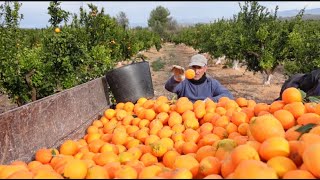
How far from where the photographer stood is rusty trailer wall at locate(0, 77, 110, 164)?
2516mm

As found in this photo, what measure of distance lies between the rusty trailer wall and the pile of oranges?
0.48 ft

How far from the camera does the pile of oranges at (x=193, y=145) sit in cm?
160

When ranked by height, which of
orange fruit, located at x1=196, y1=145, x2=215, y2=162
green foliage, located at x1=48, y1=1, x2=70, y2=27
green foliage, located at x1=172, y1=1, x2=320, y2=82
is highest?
green foliage, located at x1=48, y1=1, x2=70, y2=27

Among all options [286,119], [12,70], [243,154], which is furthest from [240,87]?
[243,154]

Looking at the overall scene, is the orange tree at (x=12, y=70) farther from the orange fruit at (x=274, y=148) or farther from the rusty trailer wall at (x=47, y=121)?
the orange fruit at (x=274, y=148)

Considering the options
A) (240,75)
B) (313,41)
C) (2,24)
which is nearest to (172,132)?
(2,24)

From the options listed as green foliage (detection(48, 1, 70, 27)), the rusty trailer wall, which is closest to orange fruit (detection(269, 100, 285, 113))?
the rusty trailer wall

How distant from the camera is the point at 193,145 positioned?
249 cm

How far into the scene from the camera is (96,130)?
3527mm

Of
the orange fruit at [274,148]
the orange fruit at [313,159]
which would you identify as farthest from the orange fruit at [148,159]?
the orange fruit at [313,159]

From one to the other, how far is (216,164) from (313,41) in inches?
402

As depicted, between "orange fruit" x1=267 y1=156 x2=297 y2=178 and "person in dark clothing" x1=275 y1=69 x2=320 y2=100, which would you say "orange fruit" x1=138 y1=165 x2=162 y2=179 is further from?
"person in dark clothing" x1=275 y1=69 x2=320 y2=100

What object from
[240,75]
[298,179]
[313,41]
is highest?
[298,179]

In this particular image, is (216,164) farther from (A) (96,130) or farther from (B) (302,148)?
(A) (96,130)
